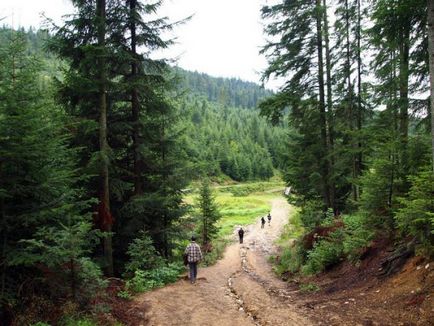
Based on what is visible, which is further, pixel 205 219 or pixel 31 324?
pixel 205 219

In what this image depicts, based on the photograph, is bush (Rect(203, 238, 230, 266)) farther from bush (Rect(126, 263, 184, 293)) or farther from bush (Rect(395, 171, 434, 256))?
bush (Rect(395, 171, 434, 256))

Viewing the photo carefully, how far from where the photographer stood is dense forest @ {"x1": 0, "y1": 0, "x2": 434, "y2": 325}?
7348 millimetres

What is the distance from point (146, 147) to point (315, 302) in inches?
330

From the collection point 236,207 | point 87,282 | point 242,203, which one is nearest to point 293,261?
point 87,282

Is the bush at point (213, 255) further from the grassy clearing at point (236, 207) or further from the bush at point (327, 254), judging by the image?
the bush at point (327, 254)

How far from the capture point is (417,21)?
1069cm

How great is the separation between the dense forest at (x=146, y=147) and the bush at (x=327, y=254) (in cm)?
6

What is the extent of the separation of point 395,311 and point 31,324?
6.92m

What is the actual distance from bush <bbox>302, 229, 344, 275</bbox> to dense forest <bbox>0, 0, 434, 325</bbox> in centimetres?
6

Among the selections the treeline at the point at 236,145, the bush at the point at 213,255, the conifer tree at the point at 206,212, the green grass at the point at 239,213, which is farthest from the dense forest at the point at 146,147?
the treeline at the point at 236,145

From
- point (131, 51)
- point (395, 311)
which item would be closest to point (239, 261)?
point (131, 51)

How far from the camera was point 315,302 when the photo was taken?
30.8 ft

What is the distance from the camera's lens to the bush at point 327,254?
13.2 m

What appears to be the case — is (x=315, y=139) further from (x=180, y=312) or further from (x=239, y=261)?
(x=180, y=312)
